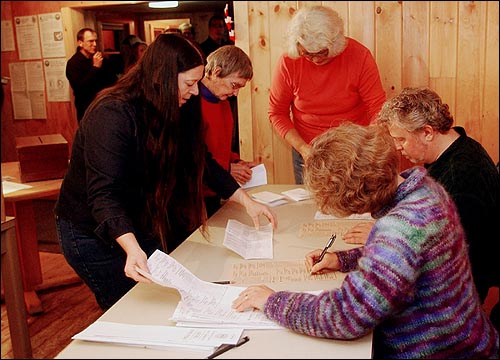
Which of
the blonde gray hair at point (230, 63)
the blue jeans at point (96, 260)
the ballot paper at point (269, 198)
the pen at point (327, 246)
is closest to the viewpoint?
the pen at point (327, 246)

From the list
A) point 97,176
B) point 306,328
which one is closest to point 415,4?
point 97,176

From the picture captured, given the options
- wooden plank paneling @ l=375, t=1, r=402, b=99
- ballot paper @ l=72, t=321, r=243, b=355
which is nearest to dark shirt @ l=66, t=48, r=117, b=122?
wooden plank paneling @ l=375, t=1, r=402, b=99

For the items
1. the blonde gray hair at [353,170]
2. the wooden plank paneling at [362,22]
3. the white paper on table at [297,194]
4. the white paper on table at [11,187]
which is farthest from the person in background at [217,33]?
the blonde gray hair at [353,170]

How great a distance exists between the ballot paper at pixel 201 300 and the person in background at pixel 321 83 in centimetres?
122

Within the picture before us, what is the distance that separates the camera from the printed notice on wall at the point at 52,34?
5316 millimetres

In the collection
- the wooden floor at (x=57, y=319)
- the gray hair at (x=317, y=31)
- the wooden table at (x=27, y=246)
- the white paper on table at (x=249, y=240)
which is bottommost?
the wooden floor at (x=57, y=319)

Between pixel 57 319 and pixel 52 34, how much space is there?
319 cm

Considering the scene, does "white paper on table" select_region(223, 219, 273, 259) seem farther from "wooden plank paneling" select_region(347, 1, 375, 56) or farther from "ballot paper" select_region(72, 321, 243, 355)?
"wooden plank paneling" select_region(347, 1, 375, 56)

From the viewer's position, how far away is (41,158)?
3.00m

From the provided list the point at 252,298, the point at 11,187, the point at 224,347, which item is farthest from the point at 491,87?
the point at 11,187

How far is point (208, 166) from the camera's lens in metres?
2.04

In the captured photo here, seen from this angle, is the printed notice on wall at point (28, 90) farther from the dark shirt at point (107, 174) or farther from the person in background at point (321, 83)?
the dark shirt at point (107, 174)

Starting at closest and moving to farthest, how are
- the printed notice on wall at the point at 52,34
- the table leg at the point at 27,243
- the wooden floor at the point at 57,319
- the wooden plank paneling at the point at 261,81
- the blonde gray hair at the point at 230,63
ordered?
1. the blonde gray hair at the point at 230,63
2. the wooden floor at the point at 57,319
3. the wooden plank paneling at the point at 261,81
4. the table leg at the point at 27,243
5. the printed notice on wall at the point at 52,34

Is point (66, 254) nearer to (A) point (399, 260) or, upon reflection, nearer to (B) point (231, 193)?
(B) point (231, 193)
